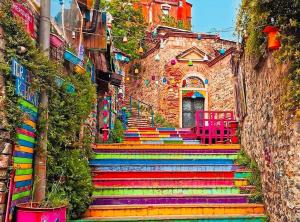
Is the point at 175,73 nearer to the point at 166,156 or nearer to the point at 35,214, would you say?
the point at 166,156

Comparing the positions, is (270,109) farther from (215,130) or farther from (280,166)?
(215,130)

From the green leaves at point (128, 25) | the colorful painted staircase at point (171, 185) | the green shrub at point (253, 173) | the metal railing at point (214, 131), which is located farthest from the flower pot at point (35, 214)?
the green leaves at point (128, 25)

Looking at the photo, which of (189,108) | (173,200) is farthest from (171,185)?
(189,108)

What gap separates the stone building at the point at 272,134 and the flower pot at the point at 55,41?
10.0 feet

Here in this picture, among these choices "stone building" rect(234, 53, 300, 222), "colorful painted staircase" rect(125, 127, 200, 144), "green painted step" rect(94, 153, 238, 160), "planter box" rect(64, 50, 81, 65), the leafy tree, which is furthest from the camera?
the leafy tree

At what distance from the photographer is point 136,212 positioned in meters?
5.74

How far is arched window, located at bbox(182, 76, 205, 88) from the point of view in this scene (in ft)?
67.8

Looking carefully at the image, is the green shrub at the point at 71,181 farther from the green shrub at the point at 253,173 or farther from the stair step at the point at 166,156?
the green shrub at the point at 253,173

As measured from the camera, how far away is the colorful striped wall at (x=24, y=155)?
388 cm

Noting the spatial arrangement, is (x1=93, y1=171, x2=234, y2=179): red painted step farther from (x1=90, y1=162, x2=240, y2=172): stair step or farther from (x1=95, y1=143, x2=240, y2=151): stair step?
(x1=95, y1=143, x2=240, y2=151): stair step

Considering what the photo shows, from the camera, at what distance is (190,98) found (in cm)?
2078

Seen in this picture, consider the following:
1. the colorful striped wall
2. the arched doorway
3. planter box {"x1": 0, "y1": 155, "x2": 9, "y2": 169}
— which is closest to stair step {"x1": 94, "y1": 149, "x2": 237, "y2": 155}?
the colorful striped wall

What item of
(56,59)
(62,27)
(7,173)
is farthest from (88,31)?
(7,173)

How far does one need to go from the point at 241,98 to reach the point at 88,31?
3.50 meters
